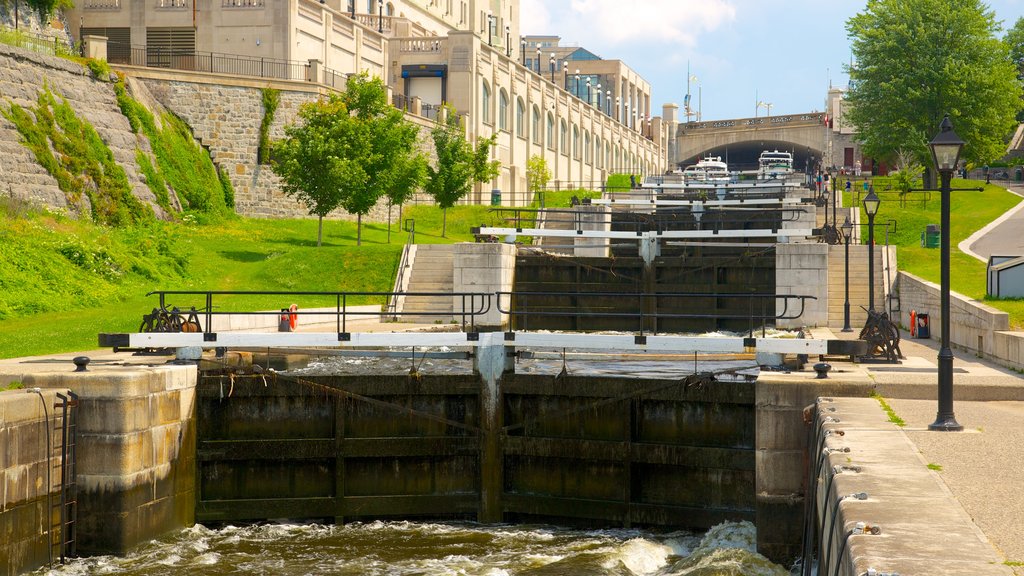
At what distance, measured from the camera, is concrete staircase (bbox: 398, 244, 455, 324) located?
3347 centimetres

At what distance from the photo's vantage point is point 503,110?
262 ft

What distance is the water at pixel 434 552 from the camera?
50.6ft

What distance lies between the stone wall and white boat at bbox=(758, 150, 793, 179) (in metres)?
36.7

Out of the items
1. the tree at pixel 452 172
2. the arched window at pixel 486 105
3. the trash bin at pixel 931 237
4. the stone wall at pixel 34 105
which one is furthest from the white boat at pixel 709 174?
the stone wall at pixel 34 105

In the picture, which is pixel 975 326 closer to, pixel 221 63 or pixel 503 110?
pixel 221 63

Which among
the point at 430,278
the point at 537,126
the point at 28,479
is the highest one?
the point at 537,126

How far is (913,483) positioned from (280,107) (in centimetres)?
4798

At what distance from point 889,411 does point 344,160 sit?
1332 inches

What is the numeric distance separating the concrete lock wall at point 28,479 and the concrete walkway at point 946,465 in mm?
10078

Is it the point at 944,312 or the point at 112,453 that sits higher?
the point at 944,312

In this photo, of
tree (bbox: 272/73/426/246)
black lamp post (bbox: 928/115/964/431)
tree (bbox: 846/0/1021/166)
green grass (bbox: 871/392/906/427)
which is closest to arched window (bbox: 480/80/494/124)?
tree (bbox: 846/0/1021/166)

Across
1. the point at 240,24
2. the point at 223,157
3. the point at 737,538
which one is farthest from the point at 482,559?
the point at 240,24

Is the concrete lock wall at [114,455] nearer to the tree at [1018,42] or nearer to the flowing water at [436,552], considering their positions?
the flowing water at [436,552]

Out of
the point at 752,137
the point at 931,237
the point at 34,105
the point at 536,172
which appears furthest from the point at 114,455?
the point at 752,137
